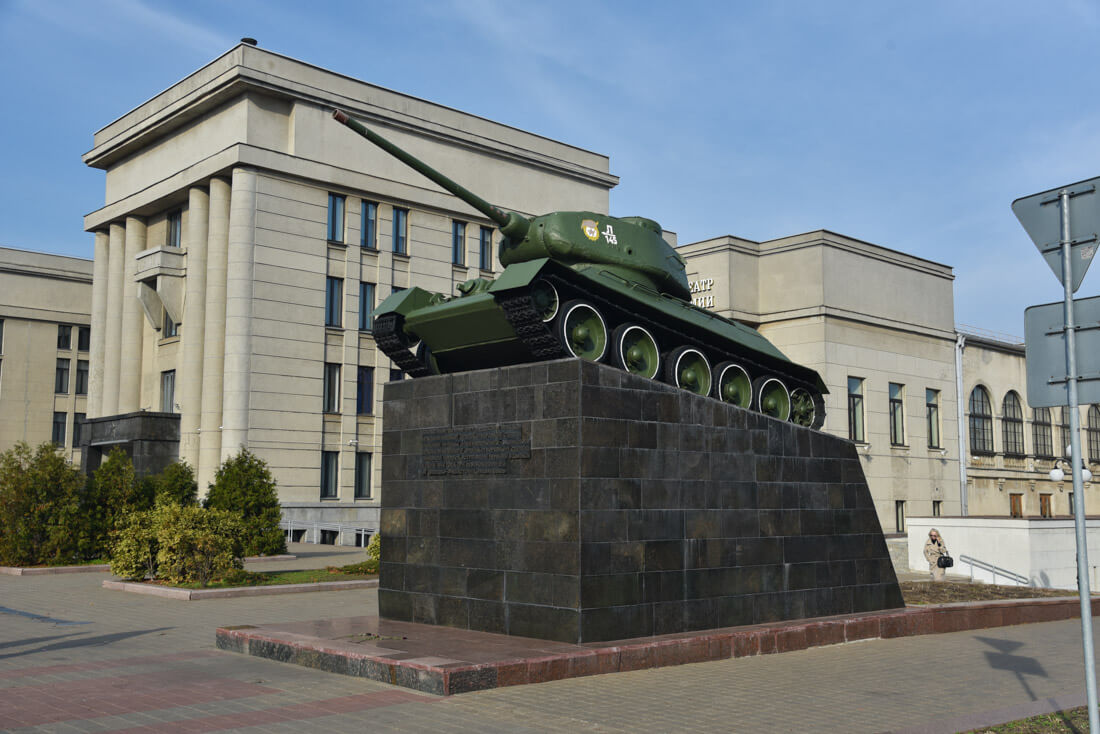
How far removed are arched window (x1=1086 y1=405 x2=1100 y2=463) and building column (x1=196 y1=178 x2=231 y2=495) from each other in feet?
158

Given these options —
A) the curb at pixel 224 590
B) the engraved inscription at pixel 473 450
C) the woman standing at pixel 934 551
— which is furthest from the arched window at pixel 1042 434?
the engraved inscription at pixel 473 450

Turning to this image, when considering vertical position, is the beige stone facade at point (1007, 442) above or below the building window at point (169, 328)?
below

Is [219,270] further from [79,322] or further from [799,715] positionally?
[799,715]

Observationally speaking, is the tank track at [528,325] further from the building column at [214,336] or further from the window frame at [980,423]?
the window frame at [980,423]

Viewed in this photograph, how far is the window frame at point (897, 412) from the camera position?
44.2m

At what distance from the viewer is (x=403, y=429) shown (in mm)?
13438

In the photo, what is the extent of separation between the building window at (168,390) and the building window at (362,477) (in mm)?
7438

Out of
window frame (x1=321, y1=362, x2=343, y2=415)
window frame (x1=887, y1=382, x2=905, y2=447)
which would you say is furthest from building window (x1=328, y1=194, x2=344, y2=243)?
window frame (x1=887, y1=382, x2=905, y2=447)

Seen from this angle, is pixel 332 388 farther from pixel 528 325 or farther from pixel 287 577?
pixel 528 325

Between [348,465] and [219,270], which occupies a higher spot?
[219,270]

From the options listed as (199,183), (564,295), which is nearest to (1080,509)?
(564,295)

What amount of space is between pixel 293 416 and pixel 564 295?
23.0m

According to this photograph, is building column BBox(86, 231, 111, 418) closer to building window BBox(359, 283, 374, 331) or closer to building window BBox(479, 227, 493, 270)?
building window BBox(359, 283, 374, 331)

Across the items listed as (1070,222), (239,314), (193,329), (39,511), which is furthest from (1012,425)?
(1070,222)
